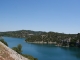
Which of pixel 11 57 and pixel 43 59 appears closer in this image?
pixel 11 57

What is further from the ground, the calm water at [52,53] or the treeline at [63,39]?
the treeline at [63,39]

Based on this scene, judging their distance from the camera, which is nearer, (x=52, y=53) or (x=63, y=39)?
(x=52, y=53)

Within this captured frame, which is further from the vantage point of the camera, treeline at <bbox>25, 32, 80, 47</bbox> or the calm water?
treeline at <bbox>25, 32, 80, 47</bbox>

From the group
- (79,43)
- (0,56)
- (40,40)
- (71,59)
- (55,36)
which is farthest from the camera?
(55,36)

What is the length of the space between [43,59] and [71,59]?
41.0 feet

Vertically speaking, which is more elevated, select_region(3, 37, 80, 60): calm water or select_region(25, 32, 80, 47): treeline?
select_region(25, 32, 80, 47): treeline

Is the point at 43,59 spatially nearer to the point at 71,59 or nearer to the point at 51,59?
the point at 51,59

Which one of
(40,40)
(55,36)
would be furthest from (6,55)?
(55,36)

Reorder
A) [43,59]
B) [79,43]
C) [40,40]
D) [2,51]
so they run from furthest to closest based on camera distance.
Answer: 1. [40,40]
2. [79,43]
3. [43,59]
4. [2,51]

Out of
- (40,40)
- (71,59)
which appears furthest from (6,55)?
(40,40)

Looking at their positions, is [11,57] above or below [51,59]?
above

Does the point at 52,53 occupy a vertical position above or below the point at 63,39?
below

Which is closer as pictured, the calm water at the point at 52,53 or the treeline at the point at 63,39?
the calm water at the point at 52,53

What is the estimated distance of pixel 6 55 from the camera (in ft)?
27.7
